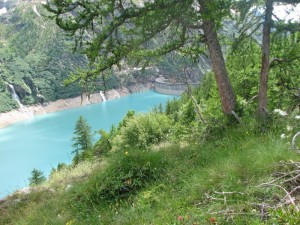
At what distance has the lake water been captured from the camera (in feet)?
202

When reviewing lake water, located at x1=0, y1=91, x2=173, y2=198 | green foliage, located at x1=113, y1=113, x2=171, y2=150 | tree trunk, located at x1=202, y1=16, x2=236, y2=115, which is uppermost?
tree trunk, located at x1=202, y1=16, x2=236, y2=115

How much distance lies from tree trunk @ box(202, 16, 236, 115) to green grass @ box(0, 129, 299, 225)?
5.26 feet

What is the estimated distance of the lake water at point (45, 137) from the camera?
61656 millimetres

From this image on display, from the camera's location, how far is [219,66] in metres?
8.23

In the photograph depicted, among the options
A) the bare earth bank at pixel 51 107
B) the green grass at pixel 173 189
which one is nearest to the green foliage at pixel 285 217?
the green grass at pixel 173 189

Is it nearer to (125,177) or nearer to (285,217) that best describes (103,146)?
(125,177)

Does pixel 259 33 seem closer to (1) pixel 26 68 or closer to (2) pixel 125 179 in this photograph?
(2) pixel 125 179

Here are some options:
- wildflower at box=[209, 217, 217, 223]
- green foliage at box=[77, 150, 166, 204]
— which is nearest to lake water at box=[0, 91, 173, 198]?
green foliage at box=[77, 150, 166, 204]

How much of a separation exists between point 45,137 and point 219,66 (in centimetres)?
8846

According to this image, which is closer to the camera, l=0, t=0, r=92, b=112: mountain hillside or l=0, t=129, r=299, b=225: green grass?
l=0, t=129, r=299, b=225: green grass

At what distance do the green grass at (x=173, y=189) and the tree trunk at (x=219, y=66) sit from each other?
1604 millimetres

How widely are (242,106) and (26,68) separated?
162 meters

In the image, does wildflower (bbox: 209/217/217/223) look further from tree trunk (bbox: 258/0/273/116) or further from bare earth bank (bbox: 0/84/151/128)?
bare earth bank (bbox: 0/84/151/128)

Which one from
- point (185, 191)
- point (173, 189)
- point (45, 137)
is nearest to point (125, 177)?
point (173, 189)
